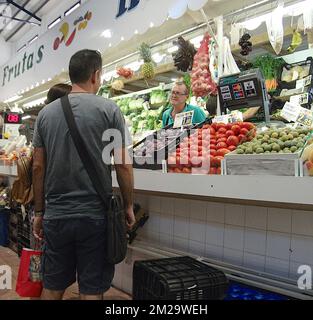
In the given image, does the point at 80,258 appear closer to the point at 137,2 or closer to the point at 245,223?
the point at 245,223

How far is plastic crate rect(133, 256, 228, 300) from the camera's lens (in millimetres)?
2047

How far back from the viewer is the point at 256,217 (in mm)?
2670

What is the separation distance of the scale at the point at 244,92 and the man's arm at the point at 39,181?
1322 mm

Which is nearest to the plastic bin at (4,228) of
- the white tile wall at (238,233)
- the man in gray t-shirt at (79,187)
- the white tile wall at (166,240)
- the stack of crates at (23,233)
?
the stack of crates at (23,233)

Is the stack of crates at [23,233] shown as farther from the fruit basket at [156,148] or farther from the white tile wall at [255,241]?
the white tile wall at [255,241]

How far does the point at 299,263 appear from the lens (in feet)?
7.92

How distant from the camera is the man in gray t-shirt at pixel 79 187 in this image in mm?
1957

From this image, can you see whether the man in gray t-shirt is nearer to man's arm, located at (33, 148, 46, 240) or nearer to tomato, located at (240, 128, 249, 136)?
man's arm, located at (33, 148, 46, 240)

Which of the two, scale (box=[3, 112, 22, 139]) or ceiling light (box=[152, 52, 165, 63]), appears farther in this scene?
scale (box=[3, 112, 22, 139])

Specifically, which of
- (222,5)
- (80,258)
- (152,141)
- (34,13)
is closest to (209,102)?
(222,5)

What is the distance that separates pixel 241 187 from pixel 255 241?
100 cm

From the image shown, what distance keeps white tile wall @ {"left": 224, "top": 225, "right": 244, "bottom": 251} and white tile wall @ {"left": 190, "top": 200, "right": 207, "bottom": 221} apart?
260 millimetres

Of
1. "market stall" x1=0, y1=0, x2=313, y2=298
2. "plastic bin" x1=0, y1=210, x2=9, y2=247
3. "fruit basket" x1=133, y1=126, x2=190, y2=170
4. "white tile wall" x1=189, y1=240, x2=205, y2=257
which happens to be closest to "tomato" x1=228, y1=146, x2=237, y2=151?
"market stall" x1=0, y1=0, x2=313, y2=298

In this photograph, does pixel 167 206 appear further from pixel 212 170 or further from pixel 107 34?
pixel 107 34
